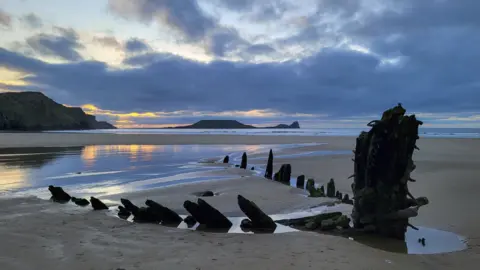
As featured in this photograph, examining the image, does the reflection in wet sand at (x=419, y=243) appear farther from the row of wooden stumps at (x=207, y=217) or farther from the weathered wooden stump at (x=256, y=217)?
the row of wooden stumps at (x=207, y=217)

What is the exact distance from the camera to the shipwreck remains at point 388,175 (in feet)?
27.8

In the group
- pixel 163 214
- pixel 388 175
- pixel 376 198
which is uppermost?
pixel 388 175

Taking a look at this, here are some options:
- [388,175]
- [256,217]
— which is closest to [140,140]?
[256,217]

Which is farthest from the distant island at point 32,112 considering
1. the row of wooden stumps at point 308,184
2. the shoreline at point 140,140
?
the row of wooden stumps at point 308,184

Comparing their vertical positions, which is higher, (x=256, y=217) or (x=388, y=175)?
(x=388, y=175)

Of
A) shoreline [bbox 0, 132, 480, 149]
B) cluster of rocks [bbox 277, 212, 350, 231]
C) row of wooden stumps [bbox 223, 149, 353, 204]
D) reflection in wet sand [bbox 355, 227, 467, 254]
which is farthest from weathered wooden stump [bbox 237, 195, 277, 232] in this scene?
shoreline [bbox 0, 132, 480, 149]

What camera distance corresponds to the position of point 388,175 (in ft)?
28.6

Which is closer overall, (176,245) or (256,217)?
(176,245)

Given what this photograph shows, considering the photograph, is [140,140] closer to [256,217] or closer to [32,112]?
[256,217]

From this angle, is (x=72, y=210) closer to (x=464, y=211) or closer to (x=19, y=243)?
(x=19, y=243)

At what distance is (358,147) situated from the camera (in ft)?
30.8

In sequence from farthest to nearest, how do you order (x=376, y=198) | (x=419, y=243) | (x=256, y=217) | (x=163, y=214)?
1. (x=163, y=214)
2. (x=256, y=217)
3. (x=376, y=198)
4. (x=419, y=243)

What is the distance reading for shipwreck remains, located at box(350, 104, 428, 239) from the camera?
8.48 meters

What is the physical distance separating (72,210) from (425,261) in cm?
1002
